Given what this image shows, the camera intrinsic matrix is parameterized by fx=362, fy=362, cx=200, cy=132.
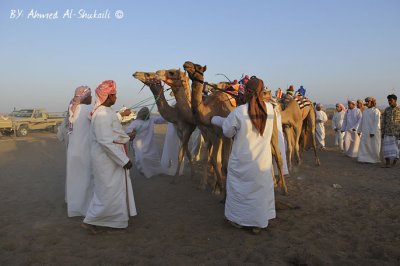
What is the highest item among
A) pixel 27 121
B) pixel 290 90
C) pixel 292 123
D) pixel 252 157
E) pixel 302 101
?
pixel 290 90

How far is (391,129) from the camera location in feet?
33.1

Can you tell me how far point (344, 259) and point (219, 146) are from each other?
3.24 meters

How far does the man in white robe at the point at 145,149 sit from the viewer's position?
8570mm

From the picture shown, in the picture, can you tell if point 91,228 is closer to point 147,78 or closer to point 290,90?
point 147,78

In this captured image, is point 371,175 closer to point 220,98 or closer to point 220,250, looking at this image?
point 220,98

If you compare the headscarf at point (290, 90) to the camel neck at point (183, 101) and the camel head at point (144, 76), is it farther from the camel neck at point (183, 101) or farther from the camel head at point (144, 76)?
the camel head at point (144, 76)

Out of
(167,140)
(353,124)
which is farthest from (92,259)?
(353,124)

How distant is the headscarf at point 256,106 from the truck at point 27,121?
21660 mm

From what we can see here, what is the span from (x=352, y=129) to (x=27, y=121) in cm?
1984

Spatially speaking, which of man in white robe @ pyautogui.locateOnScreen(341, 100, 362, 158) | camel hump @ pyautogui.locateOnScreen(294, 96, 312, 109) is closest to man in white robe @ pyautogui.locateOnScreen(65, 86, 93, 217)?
camel hump @ pyautogui.locateOnScreen(294, 96, 312, 109)

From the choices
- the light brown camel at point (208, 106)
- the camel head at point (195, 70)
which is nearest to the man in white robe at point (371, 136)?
the light brown camel at point (208, 106)

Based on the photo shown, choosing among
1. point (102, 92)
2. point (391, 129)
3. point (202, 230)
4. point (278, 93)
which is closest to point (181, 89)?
point (102, 92)

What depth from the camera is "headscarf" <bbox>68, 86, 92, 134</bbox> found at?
18.6ft

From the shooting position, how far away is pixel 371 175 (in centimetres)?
887
